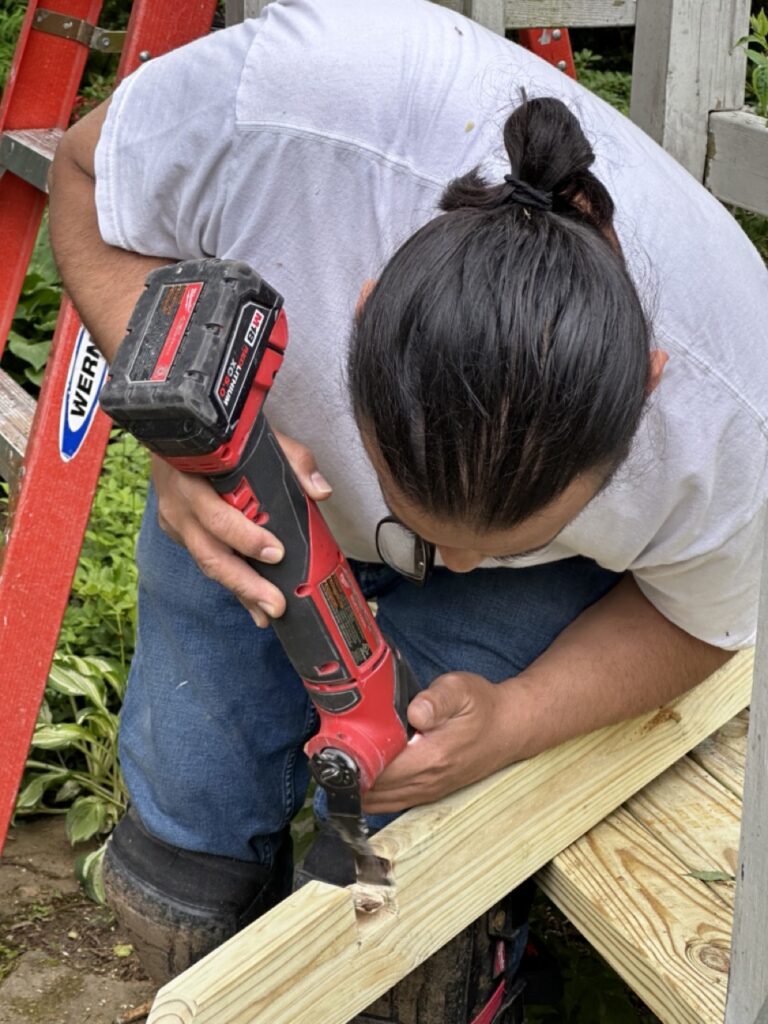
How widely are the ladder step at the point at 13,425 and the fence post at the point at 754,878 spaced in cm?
150

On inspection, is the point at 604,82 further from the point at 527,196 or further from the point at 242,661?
the point at 527,196

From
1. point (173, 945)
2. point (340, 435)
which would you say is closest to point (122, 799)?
point (173, 945)

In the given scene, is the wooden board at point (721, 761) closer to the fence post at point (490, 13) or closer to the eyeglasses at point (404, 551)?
the eyeglasses at point (404, 551)

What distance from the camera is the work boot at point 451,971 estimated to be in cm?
173

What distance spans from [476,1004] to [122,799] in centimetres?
106

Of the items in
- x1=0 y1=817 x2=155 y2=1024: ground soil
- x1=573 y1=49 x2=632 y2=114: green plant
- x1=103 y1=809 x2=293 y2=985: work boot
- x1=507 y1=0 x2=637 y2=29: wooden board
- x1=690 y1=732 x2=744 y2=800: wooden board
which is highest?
x1=507 y1=0 x2=637 y2=29: wooden board

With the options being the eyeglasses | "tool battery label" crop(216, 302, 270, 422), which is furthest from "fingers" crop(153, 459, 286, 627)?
the eyeglasses

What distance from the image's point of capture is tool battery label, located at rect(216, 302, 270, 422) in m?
1.23

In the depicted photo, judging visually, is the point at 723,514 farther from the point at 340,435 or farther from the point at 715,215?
the point at 340,435

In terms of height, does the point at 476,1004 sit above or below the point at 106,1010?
above

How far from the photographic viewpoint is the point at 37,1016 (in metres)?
2.19

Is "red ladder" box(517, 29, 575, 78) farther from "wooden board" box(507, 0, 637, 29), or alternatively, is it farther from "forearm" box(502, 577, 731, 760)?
"forearm" box(502, 577, 731, 760)

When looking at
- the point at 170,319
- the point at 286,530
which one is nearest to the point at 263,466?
the point at 286,530

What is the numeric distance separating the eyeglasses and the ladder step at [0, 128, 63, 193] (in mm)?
1023
